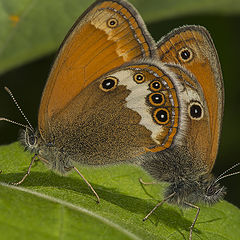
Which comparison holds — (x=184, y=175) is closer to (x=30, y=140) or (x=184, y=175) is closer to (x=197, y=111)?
(x=197, y=111)

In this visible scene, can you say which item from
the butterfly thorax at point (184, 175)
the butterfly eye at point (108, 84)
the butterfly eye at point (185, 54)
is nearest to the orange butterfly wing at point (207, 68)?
the butterfly eye at point (185, 54)

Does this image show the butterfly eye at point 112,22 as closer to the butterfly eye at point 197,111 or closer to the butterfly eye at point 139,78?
the butterfly eye at point 139,78

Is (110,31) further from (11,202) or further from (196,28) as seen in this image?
(11,202)

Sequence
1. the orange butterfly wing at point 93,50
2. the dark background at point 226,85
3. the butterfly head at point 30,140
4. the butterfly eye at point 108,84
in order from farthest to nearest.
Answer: the dark background at point 226,85 → the butterfly eye at point 108,84 → the butterfly head at point 30,140 → the orange butterfly wing at point 93,50

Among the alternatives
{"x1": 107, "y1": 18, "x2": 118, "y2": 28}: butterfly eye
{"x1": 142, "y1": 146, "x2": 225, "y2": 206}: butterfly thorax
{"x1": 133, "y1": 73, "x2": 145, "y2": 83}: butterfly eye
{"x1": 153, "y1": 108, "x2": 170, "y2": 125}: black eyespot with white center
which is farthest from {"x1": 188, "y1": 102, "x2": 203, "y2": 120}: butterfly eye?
{"x1": 107, "y1": 18, "x2": 118, "y2": 28}: butterfly eye

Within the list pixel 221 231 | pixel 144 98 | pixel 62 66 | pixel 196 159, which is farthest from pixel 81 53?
pixel 221 231

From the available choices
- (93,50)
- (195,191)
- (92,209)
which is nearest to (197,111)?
(195,191)
